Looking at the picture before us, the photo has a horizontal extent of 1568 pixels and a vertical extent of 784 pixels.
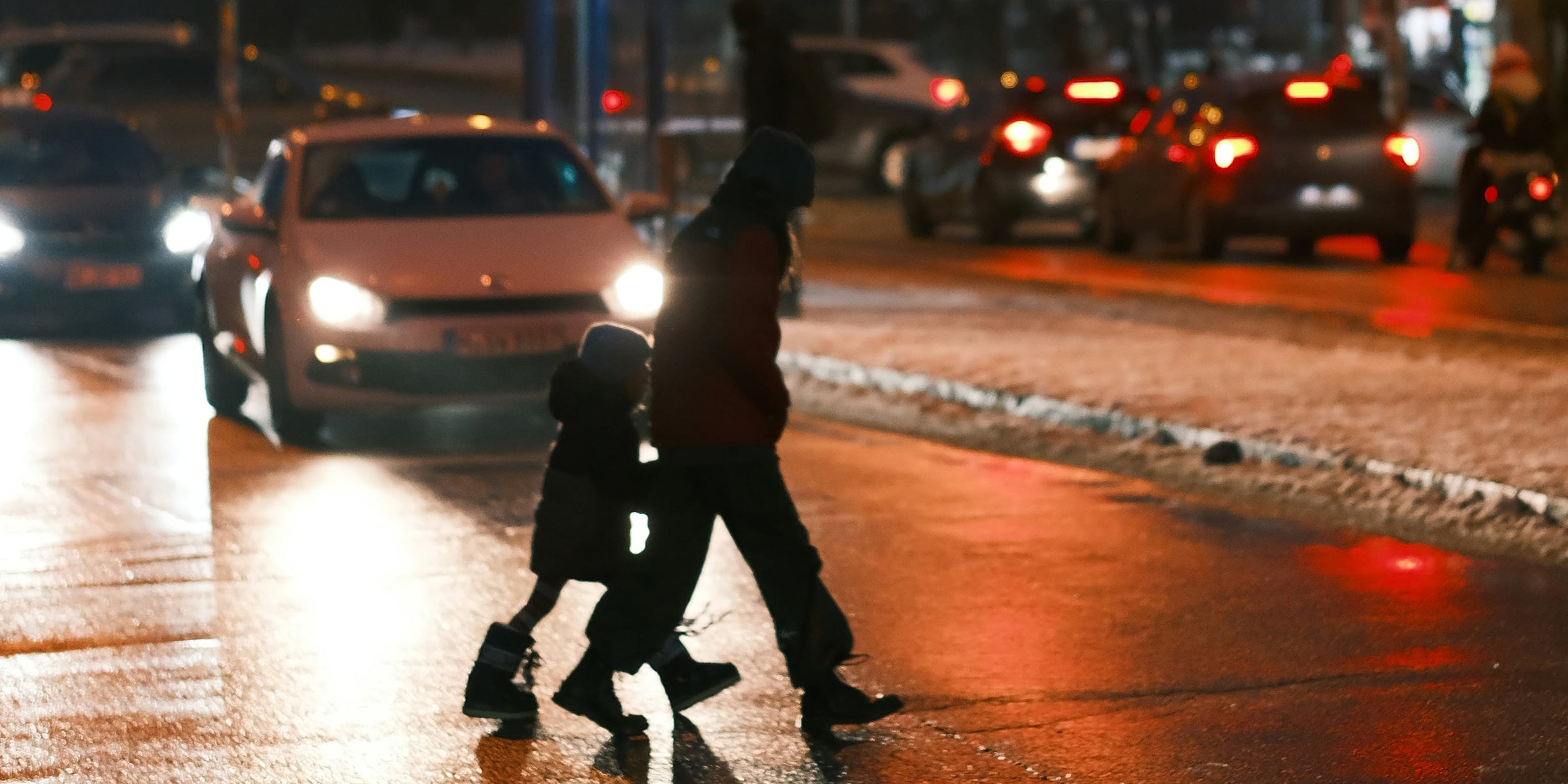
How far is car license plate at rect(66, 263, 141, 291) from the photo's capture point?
54.5 feet

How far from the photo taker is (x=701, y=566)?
6.19 metres

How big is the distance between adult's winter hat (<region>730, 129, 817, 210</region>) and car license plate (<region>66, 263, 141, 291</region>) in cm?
1144

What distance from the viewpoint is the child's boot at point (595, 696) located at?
619 centimetres

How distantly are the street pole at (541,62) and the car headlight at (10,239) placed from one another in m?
5.50

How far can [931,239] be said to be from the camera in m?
24.9

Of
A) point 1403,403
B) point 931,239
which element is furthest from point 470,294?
point 931,239

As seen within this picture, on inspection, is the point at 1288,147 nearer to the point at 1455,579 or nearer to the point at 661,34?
the point at 661,34

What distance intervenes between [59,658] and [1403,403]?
6623 mm

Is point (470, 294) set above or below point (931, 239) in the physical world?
above

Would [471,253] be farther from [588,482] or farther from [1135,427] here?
[588,482]

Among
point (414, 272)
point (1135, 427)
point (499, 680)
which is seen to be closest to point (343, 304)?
point (414, 272)

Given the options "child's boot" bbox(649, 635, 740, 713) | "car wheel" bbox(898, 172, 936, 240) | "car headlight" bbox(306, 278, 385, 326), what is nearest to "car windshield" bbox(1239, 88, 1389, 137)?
"car wheel" bbox(898, 172, 936, 240)

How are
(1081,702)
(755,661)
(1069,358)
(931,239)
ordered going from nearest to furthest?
(1081,702), (755,661), (1069,358), (931,239)

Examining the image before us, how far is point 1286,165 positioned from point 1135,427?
32.0ft
